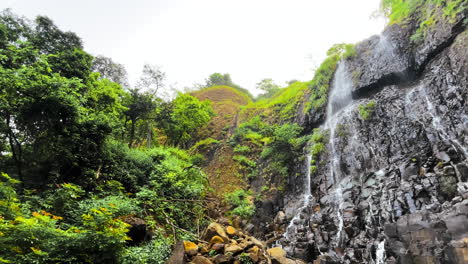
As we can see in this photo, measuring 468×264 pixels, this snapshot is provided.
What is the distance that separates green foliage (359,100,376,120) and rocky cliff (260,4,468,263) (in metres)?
0.06

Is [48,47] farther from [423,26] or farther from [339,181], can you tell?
[423,26]

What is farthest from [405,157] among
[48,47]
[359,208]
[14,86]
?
[48,47]

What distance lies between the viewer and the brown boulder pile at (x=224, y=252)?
5.51m

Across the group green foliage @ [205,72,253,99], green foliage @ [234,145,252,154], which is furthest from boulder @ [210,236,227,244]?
green foliage @ [205,72,253,99]

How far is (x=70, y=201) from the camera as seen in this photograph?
7.35m

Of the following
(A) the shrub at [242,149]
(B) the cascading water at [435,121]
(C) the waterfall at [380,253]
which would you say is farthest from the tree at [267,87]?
(C) the waterfall at [380,253]

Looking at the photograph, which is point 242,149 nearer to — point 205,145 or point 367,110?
point 205,145

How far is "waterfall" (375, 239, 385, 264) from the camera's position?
22.6ft

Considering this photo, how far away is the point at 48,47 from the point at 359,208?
16.4 meters

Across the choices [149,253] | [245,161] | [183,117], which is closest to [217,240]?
[149,253]

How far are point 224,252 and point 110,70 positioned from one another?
75.3 feet

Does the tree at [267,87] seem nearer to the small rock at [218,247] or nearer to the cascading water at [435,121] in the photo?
the cascading water at [435,121]

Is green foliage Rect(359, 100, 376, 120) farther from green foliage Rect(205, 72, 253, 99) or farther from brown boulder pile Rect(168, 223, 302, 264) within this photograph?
green foliage Rect(205, 72, 253, 99)

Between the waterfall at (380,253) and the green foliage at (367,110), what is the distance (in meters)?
6.77
